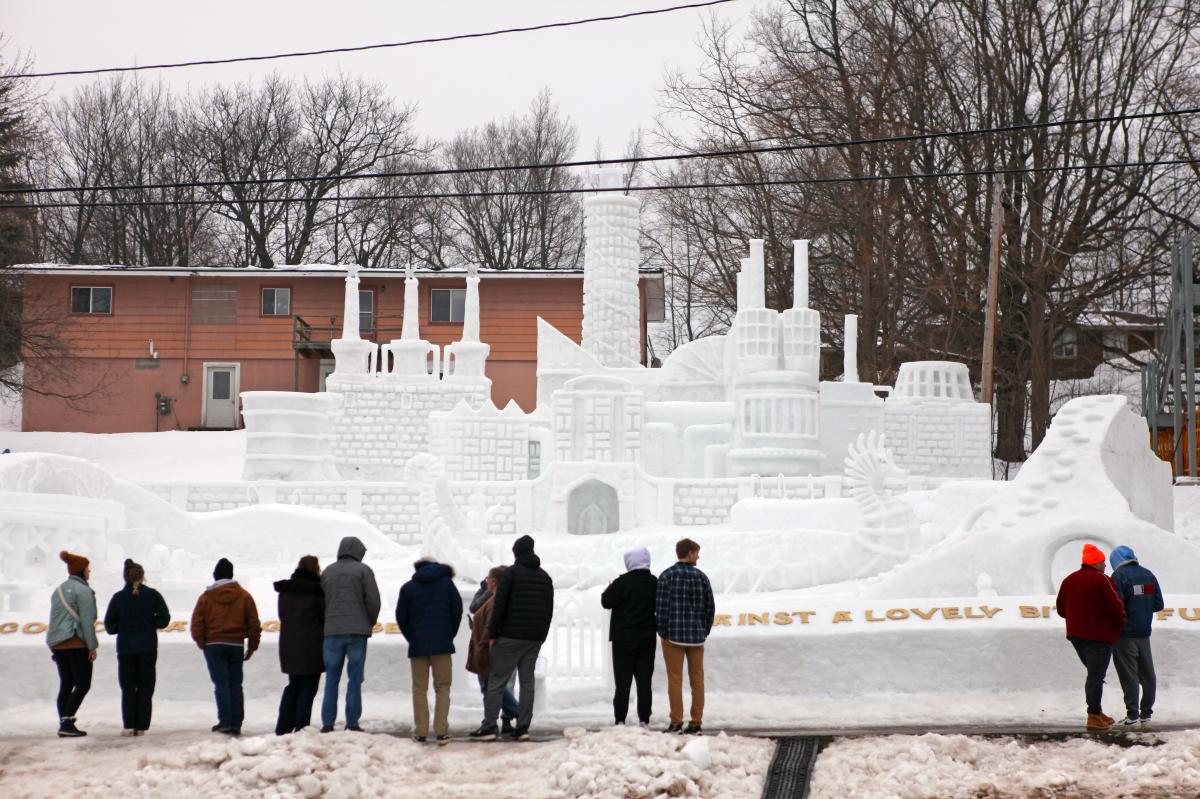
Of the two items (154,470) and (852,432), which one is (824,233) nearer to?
(852,432)

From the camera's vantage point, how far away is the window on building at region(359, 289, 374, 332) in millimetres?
40938

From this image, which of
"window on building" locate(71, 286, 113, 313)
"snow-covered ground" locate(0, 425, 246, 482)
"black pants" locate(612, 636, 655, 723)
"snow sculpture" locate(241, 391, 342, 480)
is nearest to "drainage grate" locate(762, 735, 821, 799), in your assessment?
"black pants" locate(612, 636, 655, 723)

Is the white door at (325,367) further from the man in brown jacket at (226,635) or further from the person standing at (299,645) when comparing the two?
the person standing at (299,645)

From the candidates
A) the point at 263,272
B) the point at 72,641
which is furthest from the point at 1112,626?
the point at 263,272

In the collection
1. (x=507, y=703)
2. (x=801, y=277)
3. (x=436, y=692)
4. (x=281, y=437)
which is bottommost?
(x=507, y=703)

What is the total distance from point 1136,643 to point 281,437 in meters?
22.9

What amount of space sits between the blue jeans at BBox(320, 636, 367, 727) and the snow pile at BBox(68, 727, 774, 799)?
1.52 feet

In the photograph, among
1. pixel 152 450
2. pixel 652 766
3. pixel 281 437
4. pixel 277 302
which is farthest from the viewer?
pixel 277 302

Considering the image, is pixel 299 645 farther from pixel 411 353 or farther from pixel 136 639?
pixel 411 353

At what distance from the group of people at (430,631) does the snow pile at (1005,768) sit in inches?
57.2

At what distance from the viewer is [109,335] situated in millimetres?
40219

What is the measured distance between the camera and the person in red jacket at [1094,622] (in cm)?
1062

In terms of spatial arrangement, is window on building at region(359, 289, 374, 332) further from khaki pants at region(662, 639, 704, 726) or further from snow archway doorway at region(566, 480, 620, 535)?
khaki pants at region(662, 639, 704, 726)

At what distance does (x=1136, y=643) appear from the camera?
10898 mm
